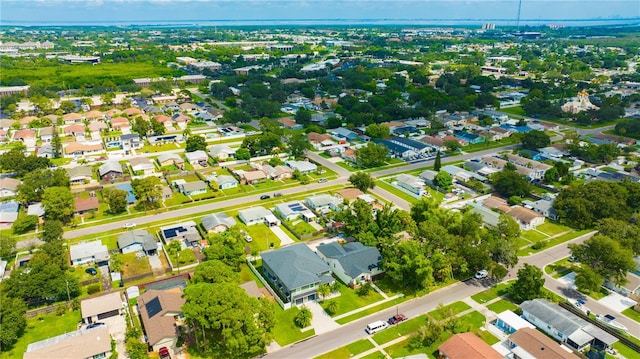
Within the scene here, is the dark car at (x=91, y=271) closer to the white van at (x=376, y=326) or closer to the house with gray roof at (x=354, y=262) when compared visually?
the house with gray roof at (x=354, y=262)

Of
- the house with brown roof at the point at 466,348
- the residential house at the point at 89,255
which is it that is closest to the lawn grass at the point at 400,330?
the house with brown roof at the point at 466,348

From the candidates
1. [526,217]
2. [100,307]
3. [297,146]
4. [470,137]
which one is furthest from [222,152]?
[526,217]

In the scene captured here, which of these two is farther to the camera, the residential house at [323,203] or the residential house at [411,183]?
the residential house at [411,183]

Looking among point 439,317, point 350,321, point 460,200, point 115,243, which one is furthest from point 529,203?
point 115,243

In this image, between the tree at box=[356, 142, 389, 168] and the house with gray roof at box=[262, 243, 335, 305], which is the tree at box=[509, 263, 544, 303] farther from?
the tree at box=[356, 142, 389, 168]

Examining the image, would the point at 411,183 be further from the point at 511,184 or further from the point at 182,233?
the point at 182,233

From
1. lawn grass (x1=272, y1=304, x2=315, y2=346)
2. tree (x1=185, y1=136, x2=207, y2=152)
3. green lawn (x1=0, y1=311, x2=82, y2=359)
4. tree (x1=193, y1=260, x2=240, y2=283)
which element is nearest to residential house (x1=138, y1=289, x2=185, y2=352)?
tree (x1=193, y1=260, x2=240, y2=283)
